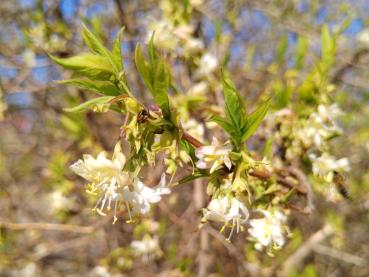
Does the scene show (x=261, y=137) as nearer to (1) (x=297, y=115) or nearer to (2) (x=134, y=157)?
(1) (x=297, y=115)

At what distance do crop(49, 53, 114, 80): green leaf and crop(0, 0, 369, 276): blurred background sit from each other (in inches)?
29.7

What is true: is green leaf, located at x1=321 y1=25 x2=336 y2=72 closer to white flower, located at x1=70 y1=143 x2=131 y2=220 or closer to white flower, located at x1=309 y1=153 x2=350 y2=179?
white flower, located at x1=309 y1=153 x2=350 y2=179

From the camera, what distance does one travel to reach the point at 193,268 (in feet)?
8.20

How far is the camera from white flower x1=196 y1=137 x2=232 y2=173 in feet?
2.64

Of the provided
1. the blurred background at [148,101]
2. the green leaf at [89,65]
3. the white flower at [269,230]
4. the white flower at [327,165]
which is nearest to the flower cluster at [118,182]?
the green leaf at [89,65]

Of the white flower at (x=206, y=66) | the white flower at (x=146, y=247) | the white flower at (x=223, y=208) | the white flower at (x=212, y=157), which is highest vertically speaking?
the white flower at (x=212, y=157)

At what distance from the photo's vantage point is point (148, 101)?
3.04m

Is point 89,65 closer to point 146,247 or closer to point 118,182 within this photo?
point 118,182

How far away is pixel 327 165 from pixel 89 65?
2.58 ft

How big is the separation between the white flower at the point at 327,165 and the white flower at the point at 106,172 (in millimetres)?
619

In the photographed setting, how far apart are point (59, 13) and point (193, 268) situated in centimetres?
166

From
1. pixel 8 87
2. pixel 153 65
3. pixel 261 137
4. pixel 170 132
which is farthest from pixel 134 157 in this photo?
pixel 8 87

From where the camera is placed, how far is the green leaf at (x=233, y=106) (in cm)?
77

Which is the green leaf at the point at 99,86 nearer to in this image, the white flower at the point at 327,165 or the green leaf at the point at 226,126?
the green leaf at the point at 226,126
